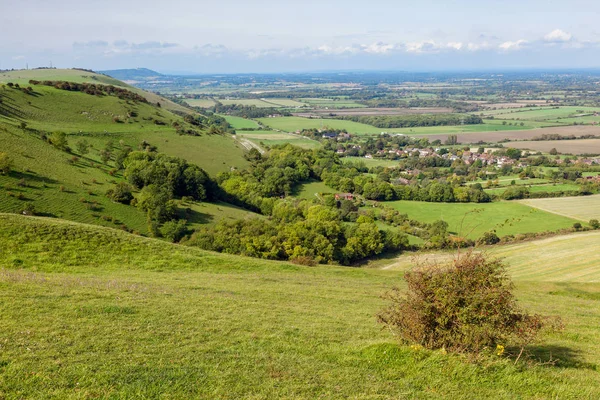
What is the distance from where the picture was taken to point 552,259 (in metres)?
56.2

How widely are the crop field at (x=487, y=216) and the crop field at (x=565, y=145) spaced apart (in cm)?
8243

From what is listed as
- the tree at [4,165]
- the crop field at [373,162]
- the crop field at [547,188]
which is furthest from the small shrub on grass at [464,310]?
the crop field at [373,162]

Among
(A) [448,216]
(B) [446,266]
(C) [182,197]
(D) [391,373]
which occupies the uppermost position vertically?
(B) [446,266]

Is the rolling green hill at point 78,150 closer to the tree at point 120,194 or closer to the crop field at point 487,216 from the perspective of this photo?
the tree at point 120,194

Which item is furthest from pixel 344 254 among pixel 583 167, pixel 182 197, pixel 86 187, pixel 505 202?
pixel 583 167

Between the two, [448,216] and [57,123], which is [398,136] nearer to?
[448,216]

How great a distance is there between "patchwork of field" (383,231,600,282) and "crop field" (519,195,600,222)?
41.4 feet

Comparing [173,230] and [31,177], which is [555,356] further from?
[31,177]

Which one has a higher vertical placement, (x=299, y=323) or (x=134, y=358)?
(x=134, y=358)

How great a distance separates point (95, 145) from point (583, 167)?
136 metres

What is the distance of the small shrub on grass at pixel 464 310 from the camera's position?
10930 millimetres

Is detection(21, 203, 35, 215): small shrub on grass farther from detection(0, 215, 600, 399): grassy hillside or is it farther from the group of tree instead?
Result: the group of tree

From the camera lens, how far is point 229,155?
115m

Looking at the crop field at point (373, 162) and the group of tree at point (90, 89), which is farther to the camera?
the crop field at point (373, 162)
